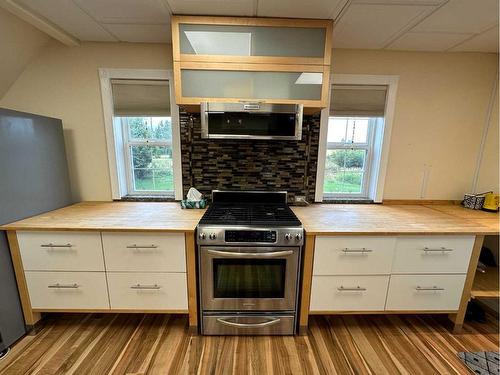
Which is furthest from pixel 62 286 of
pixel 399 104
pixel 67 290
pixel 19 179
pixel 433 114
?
pixel 433 114

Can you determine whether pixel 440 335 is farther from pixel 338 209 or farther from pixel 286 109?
pixel 286 109

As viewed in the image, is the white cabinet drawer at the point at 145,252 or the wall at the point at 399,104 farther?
the wall at the point at 399,104

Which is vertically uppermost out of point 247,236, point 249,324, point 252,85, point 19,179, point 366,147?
point 252,85

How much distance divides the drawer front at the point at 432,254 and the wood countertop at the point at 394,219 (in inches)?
2.9

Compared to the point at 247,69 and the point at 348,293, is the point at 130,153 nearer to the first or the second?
the point at 247,69

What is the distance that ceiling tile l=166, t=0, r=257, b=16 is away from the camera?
134 cm

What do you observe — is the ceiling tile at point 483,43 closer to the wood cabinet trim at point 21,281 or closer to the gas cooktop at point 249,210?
the gas cooktop at point 249,210

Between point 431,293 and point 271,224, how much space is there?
1.30 meters

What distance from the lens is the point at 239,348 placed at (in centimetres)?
153

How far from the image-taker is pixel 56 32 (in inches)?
63.5

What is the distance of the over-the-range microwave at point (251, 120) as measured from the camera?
4.98 ft

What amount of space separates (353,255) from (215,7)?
6.07ft

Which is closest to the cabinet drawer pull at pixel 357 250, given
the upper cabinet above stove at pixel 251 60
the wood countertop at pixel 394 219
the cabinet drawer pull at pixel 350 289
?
the wood countertop at pixel 394 219

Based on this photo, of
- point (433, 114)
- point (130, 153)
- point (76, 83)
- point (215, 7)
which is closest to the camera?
point (215, 7)
